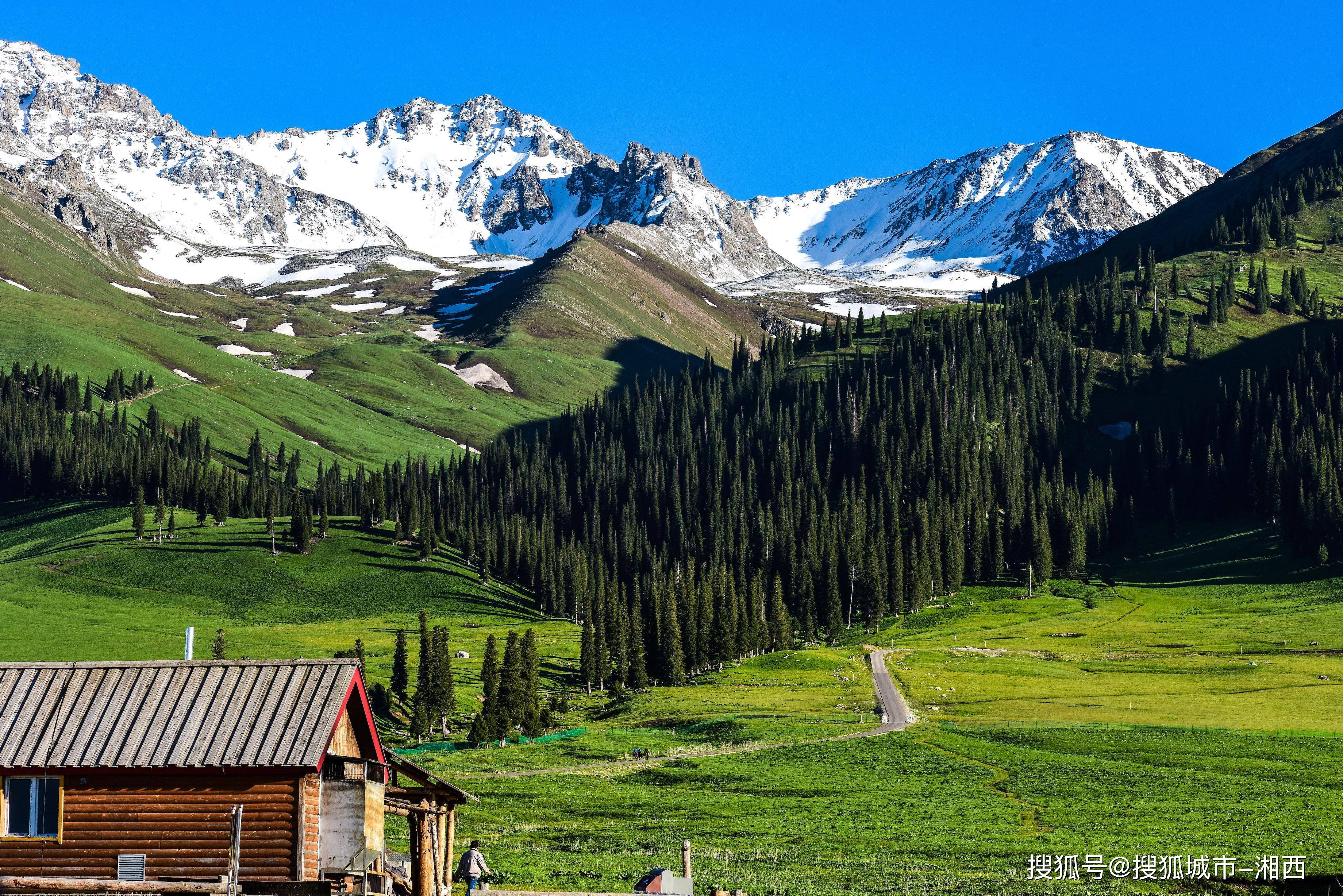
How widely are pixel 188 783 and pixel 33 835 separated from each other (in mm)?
4645

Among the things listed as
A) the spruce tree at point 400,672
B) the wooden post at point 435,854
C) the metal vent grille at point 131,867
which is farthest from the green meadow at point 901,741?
the metal vent grille at point 131,867

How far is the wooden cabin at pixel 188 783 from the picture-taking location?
111 feet

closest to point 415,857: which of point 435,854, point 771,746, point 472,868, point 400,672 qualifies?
point 435,854

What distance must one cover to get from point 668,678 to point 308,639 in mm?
46444

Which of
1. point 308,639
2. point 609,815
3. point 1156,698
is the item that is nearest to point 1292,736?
point 1156,698

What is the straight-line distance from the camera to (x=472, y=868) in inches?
1398

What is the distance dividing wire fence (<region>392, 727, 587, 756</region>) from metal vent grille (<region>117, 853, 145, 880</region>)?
204 feet

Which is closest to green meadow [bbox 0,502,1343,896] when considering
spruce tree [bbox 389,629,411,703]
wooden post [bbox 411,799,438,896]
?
wooden post [bbox 411,799,438,896]

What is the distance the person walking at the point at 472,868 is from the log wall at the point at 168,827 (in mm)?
4343

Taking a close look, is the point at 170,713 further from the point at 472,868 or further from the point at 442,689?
the point at 442,689

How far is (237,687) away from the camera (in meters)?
35.2

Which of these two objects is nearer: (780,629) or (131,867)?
(131,867)

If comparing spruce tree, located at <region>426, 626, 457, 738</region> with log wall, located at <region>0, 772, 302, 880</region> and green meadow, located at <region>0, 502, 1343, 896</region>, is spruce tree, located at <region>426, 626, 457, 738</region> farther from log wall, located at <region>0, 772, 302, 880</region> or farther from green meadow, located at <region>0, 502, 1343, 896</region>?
log wall, located at <region>0, 772, 302, 880</region>

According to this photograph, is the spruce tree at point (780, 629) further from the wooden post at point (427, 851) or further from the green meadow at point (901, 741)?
the wooden post at point (427, 851)
